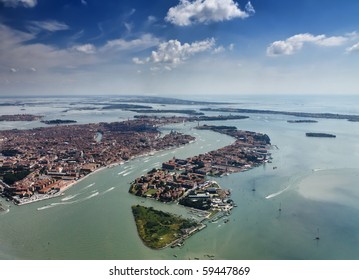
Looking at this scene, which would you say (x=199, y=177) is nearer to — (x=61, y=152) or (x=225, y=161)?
(x=225, y=161)

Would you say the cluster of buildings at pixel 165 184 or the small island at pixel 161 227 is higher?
the cluster of buildings at pixel 165 184

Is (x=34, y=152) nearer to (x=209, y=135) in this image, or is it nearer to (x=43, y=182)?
(x=43, y=182)

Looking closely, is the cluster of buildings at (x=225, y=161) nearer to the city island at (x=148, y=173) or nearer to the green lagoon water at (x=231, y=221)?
the city island at (x=148, y=173)

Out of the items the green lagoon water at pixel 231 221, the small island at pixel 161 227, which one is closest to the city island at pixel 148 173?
the small island at pixel 161 227

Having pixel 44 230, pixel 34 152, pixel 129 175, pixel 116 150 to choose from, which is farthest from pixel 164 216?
pixel 34 152

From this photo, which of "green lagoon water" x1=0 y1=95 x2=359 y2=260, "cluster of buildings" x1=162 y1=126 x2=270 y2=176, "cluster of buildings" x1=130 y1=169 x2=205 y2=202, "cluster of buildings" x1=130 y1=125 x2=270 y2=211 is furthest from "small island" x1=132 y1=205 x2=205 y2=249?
"cluster of buildings" x1=162 y1=126 x2=270 y2=176

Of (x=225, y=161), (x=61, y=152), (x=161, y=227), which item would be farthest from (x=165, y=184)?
(x=61, y=152)

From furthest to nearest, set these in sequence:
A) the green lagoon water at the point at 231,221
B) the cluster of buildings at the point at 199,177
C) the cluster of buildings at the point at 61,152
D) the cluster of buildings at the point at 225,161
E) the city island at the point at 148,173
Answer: the cluster of buildings at the point at 225,161 < the cluster of buildings at the point at 61,152 < the cluster of buildings at the point at 199,177 < the city island at the point at 148,173 < the green lagoon water at the point at 231,221
